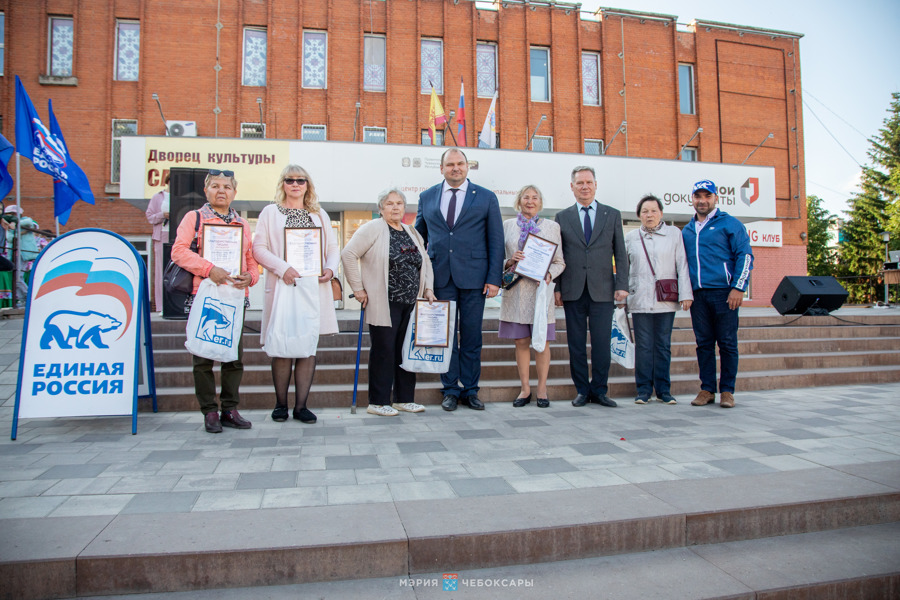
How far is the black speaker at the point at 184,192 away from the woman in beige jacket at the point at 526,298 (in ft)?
15.7

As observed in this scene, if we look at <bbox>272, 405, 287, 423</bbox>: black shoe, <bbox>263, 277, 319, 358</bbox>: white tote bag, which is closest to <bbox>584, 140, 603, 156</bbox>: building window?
<bbox>263, 277, 319, 358</bbox>: white tote bag

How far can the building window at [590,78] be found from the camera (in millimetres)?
20086

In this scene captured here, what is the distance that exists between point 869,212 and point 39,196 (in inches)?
1659

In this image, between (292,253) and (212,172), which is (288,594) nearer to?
(292,253)

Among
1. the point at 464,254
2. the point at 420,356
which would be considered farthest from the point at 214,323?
the point at 464,254

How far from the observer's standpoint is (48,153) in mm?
8359

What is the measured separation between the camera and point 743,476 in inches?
120

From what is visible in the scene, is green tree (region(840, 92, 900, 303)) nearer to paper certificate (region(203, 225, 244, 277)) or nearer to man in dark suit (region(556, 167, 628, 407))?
man in dark suit (region(556, 167, 628, 407))

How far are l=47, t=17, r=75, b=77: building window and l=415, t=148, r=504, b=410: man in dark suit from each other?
17.2 m


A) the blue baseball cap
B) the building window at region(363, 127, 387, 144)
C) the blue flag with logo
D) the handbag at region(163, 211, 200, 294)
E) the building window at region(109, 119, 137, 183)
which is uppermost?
the building window at region(363, 127, 387, 144)

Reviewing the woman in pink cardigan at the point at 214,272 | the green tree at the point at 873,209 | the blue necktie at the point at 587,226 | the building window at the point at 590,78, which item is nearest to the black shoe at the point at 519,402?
the blue necktie at the point at 587,226

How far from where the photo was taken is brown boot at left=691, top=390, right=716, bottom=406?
5434 millimetres

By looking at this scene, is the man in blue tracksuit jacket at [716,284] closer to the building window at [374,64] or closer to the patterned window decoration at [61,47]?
the building window at [374,64]

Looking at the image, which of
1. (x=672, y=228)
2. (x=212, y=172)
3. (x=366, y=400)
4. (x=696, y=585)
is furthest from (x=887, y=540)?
(x=212, y=172)
